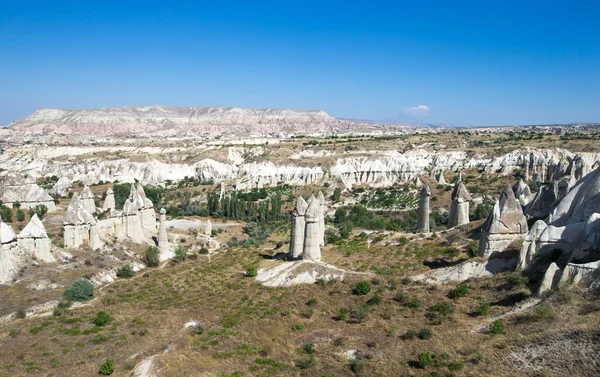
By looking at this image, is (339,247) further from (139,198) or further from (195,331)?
(139,198)

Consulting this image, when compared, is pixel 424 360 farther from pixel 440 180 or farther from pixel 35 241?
pixel 440 180

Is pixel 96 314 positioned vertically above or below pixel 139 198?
below

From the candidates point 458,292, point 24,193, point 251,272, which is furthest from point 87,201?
point 458,292

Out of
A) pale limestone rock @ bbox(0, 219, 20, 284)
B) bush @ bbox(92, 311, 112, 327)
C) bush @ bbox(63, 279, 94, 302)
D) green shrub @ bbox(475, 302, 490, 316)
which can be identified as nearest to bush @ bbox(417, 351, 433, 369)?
green shrub @ bbox(475, 302, 490, 316)

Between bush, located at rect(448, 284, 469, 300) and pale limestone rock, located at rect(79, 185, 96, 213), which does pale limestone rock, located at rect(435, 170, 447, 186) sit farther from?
bush, located at rect(448, 284, 469, 300)

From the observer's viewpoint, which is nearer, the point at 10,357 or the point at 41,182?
the point at 10,357

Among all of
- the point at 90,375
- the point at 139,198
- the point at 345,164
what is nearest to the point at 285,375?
the point at 90,375

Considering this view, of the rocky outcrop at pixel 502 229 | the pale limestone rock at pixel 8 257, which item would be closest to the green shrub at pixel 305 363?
the rocky outcrop at pixel 502 229
